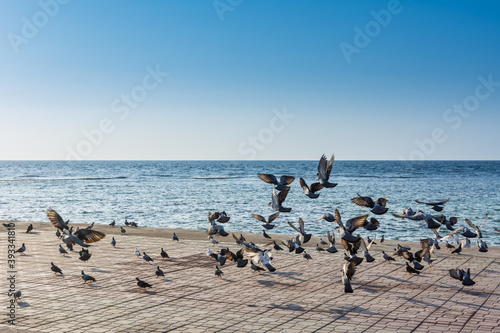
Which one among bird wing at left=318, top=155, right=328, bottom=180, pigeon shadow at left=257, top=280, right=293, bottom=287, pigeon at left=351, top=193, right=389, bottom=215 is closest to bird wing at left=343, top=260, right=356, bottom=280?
pigeon at left=351, top=193, right=389, bottom=215

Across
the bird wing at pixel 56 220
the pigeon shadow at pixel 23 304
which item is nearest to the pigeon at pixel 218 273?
the bird wing at pixel 56 220

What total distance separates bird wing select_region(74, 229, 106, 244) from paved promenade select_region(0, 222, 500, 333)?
→ 1064mm

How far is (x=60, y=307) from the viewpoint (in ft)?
26.6

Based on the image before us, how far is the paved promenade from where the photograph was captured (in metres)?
7.21

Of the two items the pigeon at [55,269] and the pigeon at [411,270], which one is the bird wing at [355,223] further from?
the pigeon at [55,269]

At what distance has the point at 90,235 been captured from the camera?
8570mm

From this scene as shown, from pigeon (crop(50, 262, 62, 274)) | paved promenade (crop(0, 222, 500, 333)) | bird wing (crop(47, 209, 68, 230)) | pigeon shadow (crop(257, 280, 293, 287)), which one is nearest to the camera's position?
paved promenade (crop(0, 222, 500, 333))

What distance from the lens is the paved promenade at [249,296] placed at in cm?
721

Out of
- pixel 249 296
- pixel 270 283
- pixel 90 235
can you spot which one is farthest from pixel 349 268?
pixel 90 235

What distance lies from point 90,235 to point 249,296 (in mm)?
3039

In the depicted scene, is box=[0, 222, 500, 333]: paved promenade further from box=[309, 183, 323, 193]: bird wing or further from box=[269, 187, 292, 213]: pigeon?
box=[309, 183, 323, 193]: bird wing

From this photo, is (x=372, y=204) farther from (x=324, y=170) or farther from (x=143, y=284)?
(x=143, y=284)

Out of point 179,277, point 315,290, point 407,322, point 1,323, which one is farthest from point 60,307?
point 407,322

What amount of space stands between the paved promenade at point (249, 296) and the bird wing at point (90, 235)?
106 cm
